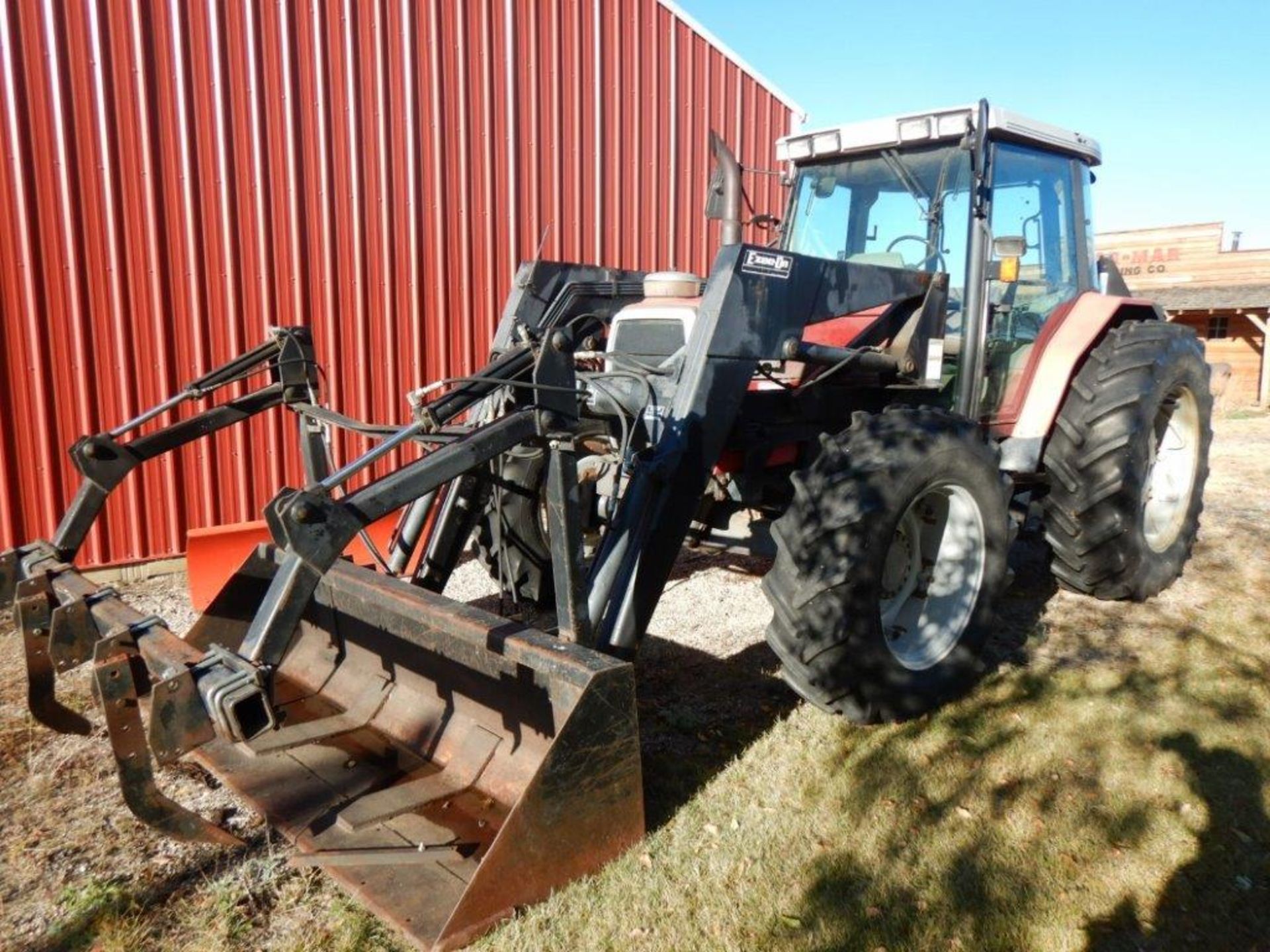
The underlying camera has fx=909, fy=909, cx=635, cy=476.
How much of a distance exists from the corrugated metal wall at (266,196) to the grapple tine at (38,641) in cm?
314

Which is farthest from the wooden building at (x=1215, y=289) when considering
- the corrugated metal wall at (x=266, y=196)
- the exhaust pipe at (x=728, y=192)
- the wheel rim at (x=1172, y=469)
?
the exhaust pipe at (x=728, y=192)

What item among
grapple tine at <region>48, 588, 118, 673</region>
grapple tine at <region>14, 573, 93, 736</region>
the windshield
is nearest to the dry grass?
grapple tine at <region>14, 573, 93, 736</region>

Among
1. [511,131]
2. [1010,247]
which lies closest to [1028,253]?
[1010,247]

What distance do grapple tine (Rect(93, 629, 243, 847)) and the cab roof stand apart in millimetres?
3759

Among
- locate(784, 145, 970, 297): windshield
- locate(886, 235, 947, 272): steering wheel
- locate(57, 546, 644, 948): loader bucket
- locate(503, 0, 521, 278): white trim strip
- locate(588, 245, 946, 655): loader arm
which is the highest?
locate(503, 0, 521, 278): white trim strip

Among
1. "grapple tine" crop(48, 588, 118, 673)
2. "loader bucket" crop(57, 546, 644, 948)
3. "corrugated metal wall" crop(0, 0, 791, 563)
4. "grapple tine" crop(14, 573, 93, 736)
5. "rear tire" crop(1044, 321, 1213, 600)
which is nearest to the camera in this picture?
"loader bucket" crop(57, 546, 644, 948)

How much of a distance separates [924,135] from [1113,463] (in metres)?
1.75

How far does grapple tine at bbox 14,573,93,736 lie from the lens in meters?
2.73

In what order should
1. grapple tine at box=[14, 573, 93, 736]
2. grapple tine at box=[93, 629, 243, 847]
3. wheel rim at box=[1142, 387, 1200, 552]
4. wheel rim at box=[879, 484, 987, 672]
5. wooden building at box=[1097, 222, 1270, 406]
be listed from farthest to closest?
wooden building at box=[1097, 222, 1270, 406] < wheel rim at box=[1142, 387, 1200, 552] < wheel rim at box=[879, 484, 987, 672] < grapple tine at box=[14, 573, 93, 736] < grapple tine at box=[93, 629, 243, 847]

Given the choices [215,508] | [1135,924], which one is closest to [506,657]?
[1135,924]

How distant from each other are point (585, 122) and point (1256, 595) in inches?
226

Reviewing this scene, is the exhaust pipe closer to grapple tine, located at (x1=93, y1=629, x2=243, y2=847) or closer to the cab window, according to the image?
the cab window

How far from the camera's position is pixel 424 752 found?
10.3ft

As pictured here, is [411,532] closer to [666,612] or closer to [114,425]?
[666,612]
